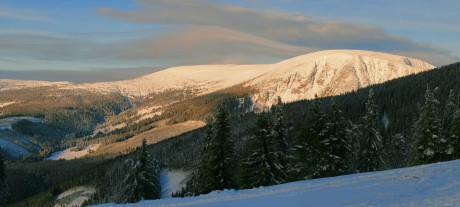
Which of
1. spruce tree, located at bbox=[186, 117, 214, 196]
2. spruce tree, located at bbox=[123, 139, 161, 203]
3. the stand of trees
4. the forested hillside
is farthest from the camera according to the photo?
the forested hillside

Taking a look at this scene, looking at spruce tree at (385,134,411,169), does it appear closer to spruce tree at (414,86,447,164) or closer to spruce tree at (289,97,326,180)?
spruce tree at (414,86,447,164)

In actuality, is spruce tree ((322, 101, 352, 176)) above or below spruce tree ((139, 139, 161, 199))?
above

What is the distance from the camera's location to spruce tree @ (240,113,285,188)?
132 ft

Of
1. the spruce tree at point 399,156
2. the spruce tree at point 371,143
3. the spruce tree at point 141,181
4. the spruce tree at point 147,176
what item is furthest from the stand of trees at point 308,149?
the spruce tree at point 399,156

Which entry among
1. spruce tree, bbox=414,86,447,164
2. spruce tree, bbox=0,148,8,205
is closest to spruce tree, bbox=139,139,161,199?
spruce tree, bbox=0,148,8,205

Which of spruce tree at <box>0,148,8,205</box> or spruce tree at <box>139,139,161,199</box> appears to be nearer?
spruce tree at <box>139,139,161,199</box>

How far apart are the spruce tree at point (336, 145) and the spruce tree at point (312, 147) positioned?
16.0 inches

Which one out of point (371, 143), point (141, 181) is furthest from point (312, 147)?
point (141, 181)

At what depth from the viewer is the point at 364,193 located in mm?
21594

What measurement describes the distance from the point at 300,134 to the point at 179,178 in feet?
371

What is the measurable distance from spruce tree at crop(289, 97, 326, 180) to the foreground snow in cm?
920

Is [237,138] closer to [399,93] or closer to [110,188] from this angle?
[110,188]

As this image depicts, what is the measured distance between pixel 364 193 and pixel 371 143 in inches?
1104

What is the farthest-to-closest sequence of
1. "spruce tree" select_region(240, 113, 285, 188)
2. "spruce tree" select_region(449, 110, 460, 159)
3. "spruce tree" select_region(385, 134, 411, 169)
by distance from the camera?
"spruce tree" select_region(385, 134, 411, 169), "spruce tree" select_region(449, 110, 460, 159), "spruce tree" select_region(240, 113, 285, 188)
